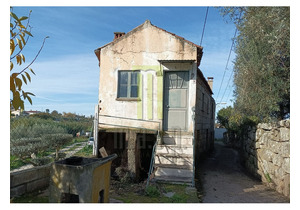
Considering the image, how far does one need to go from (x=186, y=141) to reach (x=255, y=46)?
426cm

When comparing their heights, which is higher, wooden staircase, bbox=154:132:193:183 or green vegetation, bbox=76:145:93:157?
wooden staircase, bbox=154:132:193:183

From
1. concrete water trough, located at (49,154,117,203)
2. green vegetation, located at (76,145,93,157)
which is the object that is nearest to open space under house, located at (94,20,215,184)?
green vegetation, located at (76,145,93,157)

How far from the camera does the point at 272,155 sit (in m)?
8.35

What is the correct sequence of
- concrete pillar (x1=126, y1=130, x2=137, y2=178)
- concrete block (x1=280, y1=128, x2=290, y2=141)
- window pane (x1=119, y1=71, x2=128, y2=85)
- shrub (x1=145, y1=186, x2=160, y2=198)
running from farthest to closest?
window pane (x1=119, y1=71, x2=128, y2=85) < concrete pillar (x1=126, y1=130, x2=137, y2=178) < concrete block (x1=280, y1=128, x2=290, y2=141) < shrub (x1=145, y1=186, x2=160, y2=198)

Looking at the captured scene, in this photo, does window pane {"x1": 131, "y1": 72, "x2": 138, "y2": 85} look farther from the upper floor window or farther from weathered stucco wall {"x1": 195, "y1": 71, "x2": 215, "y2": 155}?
weathered stucco wall {"x1": 195, "y1": 71, "x2": 215, "y2": 155}

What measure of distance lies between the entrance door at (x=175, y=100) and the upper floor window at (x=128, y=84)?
124 cm

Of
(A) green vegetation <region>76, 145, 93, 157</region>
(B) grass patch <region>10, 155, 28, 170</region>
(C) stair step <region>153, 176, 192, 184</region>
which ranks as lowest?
(B) grass patch <region>10, 155, 28, 170</region>

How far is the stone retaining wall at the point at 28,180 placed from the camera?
473 centimetres

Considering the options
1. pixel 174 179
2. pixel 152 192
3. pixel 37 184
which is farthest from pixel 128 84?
pixel 37 184

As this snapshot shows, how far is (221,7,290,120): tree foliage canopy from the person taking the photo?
6781 mm

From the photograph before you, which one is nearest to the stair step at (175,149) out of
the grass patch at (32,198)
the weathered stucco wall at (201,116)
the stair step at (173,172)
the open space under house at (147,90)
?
the open space under house at (147,90)

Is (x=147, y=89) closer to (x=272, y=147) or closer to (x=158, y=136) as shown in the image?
(x=158, y=136)

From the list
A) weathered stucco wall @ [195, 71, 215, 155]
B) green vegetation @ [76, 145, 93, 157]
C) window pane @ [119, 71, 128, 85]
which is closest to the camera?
window pane @ [119, 71, 128, 85]

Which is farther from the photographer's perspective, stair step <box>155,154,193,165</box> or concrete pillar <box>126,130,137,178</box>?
concrete pillar <box>126,130,137,178</box>
